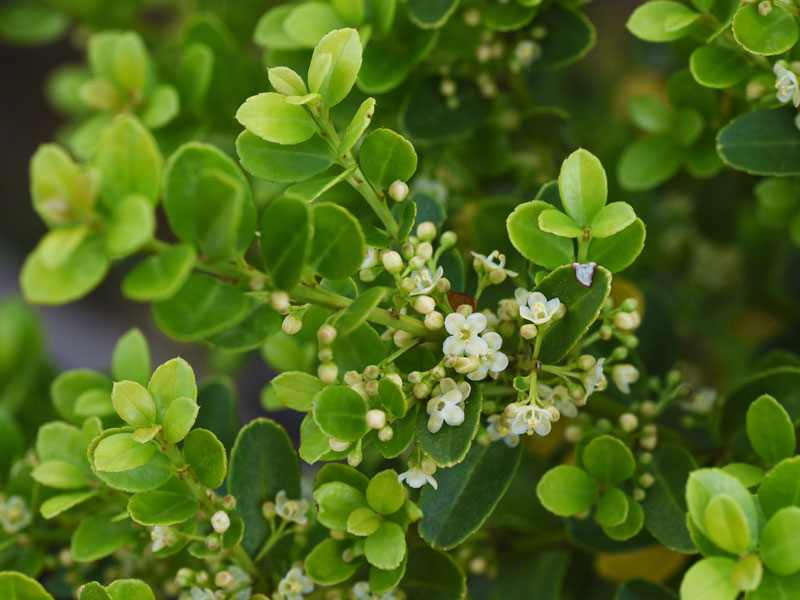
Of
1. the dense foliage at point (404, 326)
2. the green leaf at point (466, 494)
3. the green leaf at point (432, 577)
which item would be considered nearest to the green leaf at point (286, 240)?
the dense foliage at point (404, 326)

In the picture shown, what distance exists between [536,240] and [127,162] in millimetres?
404

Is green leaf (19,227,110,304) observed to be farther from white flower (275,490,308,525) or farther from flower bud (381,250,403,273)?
white flower (275,490,308,525)

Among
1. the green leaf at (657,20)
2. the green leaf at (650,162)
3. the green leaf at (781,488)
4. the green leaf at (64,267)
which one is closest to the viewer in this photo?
the green leaf at (64,267)

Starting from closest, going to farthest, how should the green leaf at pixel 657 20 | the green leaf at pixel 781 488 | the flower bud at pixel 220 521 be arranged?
the green leaf at pixel 781 488 → the flower bud at pixel 220 521 → the green leaf at pixel 657 20

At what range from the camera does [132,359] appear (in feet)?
3.16

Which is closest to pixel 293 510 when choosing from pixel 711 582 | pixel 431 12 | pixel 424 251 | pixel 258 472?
pixel 258 472

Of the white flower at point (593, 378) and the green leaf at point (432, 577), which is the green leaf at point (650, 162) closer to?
the white flower at point (593, 378)

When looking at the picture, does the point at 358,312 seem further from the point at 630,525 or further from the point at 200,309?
the point at 630,525

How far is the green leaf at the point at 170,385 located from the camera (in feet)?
2.61

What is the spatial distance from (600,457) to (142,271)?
54 centimetres

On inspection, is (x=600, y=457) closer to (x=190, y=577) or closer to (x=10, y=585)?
(x=190, y=577)

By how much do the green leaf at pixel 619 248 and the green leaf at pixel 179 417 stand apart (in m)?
0.43

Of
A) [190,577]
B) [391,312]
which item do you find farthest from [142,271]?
[190,577]

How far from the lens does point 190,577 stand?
861 mm
